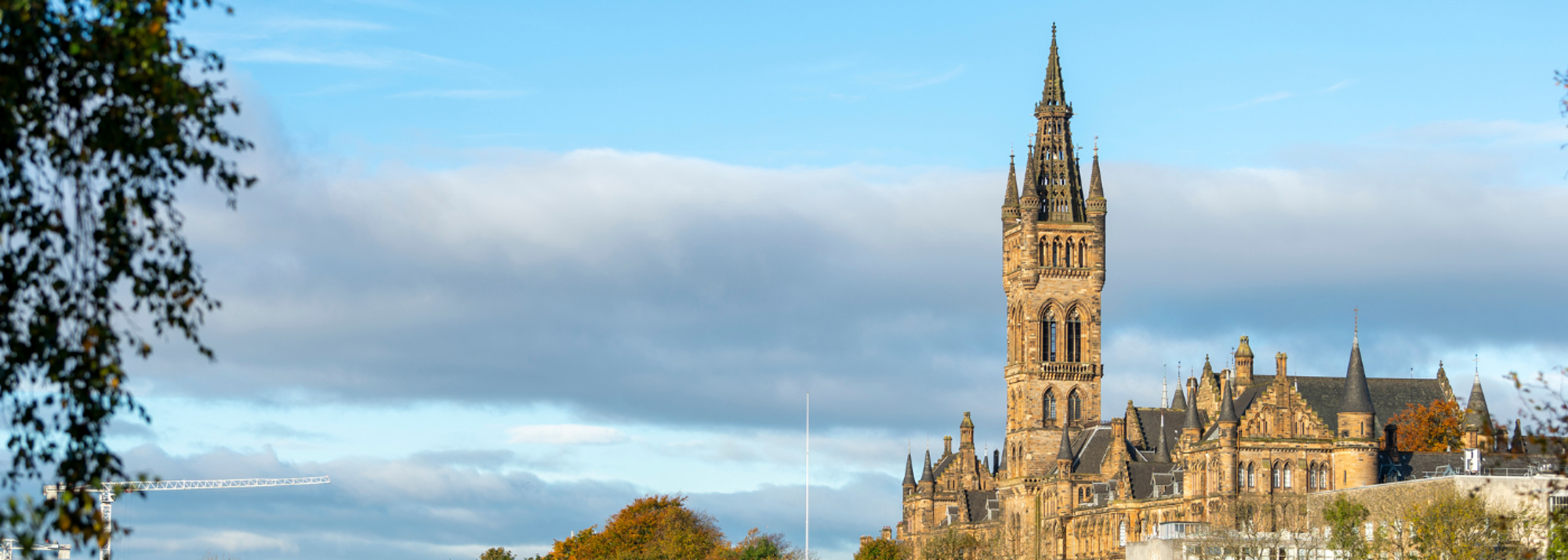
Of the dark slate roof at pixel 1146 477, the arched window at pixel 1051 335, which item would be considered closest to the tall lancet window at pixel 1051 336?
the arched window at pixel 1051 335

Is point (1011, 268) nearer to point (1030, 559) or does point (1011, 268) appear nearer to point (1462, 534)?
point (1030, 559)

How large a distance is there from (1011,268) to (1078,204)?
333 inches

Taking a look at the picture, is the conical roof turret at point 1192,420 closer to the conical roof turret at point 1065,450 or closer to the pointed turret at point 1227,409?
the pointed turret at point 1227,409

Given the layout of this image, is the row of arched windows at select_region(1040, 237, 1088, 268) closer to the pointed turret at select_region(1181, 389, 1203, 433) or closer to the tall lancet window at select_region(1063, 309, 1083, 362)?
the tall lancet window at select_region(1063, 309, 1083, 362)

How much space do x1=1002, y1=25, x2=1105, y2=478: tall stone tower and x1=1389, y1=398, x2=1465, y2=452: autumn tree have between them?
89.5 ft

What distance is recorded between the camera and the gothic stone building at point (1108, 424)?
489ft

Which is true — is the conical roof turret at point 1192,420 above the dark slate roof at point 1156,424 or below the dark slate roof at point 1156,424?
below

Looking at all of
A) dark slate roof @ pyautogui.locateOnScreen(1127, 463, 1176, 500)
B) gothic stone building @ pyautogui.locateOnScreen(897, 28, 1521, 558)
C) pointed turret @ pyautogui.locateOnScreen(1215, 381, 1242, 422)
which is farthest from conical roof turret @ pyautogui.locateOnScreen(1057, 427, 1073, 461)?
pointed turret @ pyautogui.locateOnScreen(1215, 381, 1242, 422)

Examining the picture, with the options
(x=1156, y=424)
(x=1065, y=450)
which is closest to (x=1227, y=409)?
(x=1065, y=450)

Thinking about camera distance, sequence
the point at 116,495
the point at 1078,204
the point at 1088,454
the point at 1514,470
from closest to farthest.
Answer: the point at 116,495
the point at 1514,470
the point at 1088,454
the point at 1078,204

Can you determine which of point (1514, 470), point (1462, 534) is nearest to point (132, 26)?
point (1462, 534)

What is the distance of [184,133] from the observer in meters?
33.6

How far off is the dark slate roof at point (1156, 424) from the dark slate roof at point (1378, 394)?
1196 centimetres

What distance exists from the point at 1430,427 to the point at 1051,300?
34.9 meters
